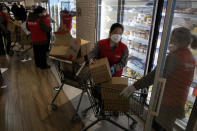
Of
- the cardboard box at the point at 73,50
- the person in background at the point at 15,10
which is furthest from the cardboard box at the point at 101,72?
the person in background at the point at 15,10

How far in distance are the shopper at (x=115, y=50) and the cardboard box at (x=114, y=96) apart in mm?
512

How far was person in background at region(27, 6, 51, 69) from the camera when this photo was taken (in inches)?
144

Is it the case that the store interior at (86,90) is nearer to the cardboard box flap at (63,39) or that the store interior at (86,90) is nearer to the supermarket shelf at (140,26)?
the supermarket shelf at (140,26)

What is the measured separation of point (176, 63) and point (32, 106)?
7.98ft

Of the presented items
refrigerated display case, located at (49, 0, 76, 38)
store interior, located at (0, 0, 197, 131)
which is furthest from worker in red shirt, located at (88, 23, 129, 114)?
refrigerated display case, located at (49, 0, 76, 38)

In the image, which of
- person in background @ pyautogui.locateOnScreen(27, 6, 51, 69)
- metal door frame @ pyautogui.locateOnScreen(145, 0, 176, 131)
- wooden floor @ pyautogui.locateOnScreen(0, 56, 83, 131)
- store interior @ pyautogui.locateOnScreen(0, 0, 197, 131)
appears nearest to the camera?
metal door frame @ pyautogui.locateOnScreen(145, 0, 176, 131)

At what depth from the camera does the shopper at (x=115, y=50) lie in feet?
7.04

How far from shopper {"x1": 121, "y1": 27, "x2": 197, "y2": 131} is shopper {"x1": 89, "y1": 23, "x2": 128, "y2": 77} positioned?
97 centimetres

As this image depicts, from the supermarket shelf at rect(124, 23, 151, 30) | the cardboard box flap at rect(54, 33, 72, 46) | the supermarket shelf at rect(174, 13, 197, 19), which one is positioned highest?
the supermarket shelf at rect(174, 13, 197, 19)

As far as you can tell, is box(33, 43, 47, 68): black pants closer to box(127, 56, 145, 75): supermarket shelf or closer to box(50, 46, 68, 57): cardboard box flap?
box(50, 46, 68, 57): cardboard box flap

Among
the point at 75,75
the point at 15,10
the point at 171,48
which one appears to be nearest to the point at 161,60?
the point at 171,48

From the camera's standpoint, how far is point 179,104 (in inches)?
50.5

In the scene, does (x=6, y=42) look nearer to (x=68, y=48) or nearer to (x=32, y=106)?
(x=32, y=106)

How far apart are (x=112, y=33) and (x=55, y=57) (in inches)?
36.0
